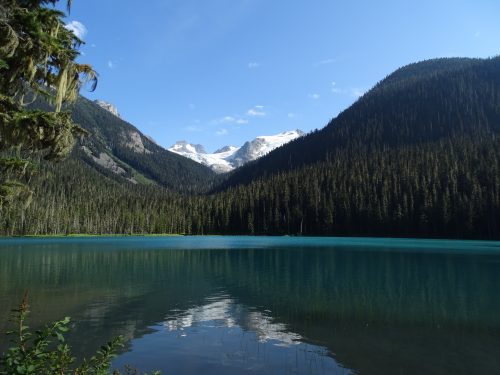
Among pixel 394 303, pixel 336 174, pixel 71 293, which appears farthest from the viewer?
pixel 336 174

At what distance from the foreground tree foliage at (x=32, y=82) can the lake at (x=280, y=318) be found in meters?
8.57

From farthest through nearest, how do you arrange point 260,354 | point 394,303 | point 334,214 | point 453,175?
point 334,214
point 453,175
point 394,303
point 260,354

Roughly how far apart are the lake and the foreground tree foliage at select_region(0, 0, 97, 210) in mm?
8569

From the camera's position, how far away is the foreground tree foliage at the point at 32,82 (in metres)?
9.23

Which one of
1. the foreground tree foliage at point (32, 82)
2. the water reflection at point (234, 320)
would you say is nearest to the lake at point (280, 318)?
the water reflection at point (234, 320)

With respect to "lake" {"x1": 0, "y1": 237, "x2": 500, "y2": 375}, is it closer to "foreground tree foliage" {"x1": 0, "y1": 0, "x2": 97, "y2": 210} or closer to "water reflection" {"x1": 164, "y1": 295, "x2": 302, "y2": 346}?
"water reflection" {"x1": 164, "y1": 295, "x2": 302, "y2": 346}

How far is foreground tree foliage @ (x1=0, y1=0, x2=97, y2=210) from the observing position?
923 centimetres

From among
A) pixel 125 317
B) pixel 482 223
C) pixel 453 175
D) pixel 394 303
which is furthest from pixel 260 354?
pixel 453 175

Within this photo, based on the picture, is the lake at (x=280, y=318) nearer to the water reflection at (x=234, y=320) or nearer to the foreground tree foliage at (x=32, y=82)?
the water reflection at (x=234, y=320)

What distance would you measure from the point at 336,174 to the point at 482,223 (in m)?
73.4

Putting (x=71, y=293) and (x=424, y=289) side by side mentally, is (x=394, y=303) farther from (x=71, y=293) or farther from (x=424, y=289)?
(x=71, y=293)

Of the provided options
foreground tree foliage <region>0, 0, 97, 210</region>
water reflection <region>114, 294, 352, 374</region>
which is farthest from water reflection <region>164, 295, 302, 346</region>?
foreground tree foliage <region>0, 0, 97, 210</region>

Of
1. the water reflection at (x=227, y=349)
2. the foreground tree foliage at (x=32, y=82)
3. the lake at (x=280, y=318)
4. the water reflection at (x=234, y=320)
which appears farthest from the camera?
the water reflection at (x=234, y=320)

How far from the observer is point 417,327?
20.5 m
